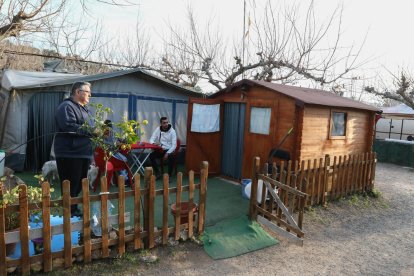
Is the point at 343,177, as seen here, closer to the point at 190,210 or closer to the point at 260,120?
the point at 260,120

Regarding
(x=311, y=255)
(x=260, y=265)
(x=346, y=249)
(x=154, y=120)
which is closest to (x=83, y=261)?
Answer: (x=260, y=265)

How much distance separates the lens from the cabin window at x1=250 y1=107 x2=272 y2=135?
6.46 meters

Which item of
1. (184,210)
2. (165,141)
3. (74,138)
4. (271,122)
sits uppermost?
(271,122)

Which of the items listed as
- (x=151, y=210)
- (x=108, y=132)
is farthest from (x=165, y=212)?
(x=108, y=132)

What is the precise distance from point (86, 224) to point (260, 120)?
4.36 meters

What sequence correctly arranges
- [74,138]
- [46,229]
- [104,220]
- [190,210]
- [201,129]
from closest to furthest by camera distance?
[46,229], [104,220], [74,138], [190,210], [201,129]

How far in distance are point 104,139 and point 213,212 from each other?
2.39 metres

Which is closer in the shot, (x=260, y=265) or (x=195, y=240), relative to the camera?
(x=260, y=265)

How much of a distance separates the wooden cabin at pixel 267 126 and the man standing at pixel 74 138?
3.45 meters

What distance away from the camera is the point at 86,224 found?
10.9 ft

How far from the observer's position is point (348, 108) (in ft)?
22.3

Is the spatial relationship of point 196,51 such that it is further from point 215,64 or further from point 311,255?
point 311,255

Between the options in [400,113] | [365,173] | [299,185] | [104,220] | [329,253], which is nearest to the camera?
[104,220]

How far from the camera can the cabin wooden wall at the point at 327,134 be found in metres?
5.99
